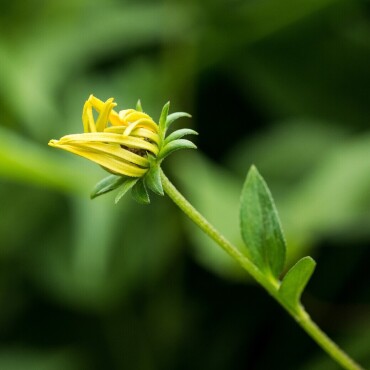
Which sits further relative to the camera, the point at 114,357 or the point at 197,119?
the point at 197,119

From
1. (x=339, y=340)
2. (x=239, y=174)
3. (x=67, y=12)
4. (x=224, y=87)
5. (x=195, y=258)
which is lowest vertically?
(x=339, y=340)

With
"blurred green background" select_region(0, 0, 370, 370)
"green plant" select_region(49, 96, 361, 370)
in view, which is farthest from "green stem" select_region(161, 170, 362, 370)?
"blurred green background" select_region(0, 0, 370, 370)

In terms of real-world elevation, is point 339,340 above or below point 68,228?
below

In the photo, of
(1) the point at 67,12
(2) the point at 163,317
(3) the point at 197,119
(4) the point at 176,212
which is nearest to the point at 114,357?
(2) the point at 163,317

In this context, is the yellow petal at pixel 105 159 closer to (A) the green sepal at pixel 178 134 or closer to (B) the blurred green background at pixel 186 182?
(A) the green sepal at pixel 178 134

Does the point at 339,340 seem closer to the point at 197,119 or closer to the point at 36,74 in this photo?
the point at 197,119

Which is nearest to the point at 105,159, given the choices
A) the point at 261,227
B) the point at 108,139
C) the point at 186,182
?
the point at 108,139

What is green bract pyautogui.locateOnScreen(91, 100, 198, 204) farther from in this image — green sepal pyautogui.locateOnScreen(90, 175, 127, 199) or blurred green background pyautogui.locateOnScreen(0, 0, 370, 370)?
blurred green background pyautogui.locateOnScreen(0, 0, 370, 370)
